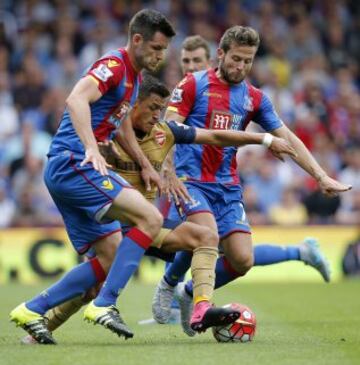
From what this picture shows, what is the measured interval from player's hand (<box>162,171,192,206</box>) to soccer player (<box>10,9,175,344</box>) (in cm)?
57

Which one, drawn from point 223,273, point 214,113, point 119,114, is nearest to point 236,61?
point 214,113

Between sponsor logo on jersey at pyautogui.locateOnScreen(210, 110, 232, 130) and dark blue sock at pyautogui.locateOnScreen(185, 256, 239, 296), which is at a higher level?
sponsor logo on jersey at pyautogui.locateOnScreen(210, 110, 232, 130)

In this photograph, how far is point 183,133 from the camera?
7984mm

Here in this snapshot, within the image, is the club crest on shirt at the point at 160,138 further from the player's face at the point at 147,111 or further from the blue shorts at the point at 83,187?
the blue shorts at the point at 83,187

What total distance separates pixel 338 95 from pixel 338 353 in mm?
13733

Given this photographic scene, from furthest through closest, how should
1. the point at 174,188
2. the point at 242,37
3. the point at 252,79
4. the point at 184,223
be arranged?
the point at 252,79
the point at 242,37
the point at 174,188
the point at 184,223

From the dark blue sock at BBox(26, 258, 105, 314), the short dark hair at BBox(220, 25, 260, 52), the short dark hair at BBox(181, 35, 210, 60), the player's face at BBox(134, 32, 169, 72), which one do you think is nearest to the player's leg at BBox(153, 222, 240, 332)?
the dark blue sock at BBox(26, 258, 105, 314)

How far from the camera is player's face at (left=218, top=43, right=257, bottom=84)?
8.61 m

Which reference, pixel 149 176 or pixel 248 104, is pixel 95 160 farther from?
pixel 248 104

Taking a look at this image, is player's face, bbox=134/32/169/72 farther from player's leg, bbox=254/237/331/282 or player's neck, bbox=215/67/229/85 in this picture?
player's leg, bbox=254/237/331/282

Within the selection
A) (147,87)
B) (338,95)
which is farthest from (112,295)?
(338,95)

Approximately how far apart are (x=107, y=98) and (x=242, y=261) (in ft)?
6.57

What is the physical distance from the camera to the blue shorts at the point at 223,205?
8.91 m

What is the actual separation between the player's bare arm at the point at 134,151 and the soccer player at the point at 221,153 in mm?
670
